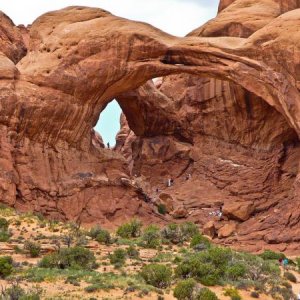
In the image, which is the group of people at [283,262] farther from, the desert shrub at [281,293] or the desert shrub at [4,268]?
the desert shrub at [4,268]

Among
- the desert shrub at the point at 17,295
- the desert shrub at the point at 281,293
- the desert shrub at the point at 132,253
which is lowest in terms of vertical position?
the desert shrub at the point at 132,253

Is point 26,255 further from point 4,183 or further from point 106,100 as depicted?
point 106,100

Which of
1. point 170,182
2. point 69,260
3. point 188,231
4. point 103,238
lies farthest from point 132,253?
point 170,182

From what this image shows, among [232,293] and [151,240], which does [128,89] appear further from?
[232,293]

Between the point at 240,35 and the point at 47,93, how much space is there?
585 inches

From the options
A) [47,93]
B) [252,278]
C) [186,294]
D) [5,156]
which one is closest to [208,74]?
[47,93]

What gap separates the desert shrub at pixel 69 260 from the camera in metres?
22.2

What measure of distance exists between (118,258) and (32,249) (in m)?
3.34

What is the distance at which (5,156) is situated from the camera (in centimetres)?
3459

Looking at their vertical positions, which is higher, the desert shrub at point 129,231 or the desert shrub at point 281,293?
the desert shrub at point 281,293

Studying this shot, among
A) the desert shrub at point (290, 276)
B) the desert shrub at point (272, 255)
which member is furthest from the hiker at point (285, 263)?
the desert shrub at point (290, 276)

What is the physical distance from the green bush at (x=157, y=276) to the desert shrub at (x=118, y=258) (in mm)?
2864

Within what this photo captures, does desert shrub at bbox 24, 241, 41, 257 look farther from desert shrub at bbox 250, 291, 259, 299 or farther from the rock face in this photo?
the rock face

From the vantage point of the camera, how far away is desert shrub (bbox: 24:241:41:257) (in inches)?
947
